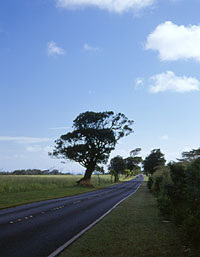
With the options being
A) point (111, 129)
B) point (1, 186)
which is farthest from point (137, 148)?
point (1, 186)

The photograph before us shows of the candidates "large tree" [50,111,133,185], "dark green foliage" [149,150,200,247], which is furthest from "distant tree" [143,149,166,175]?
"dark green foliage" [149,150,200,247]

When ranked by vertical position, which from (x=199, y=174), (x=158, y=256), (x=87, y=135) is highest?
(x=87, y=135)

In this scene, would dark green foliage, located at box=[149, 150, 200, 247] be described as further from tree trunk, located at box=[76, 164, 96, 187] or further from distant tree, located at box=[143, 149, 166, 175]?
distant tree, located at box=[143, 149, 166, 175]

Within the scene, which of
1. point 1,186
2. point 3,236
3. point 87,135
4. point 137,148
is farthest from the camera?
point 137,148

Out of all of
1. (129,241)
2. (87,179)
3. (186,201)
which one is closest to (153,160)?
(87,179)

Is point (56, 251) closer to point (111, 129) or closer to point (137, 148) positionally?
point (111, 129)

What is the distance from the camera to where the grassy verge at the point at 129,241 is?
681 cm

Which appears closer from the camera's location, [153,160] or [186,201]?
[186,201]

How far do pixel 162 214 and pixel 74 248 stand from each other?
21.7 ft

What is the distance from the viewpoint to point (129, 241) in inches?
318

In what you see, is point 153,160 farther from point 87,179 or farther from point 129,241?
point 129,241

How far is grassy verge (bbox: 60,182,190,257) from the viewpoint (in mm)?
6812

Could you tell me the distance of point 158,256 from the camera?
6.48m

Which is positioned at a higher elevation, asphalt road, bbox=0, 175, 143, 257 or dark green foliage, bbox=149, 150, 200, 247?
dark green foliage, bbox=149, 150, 200, 247
